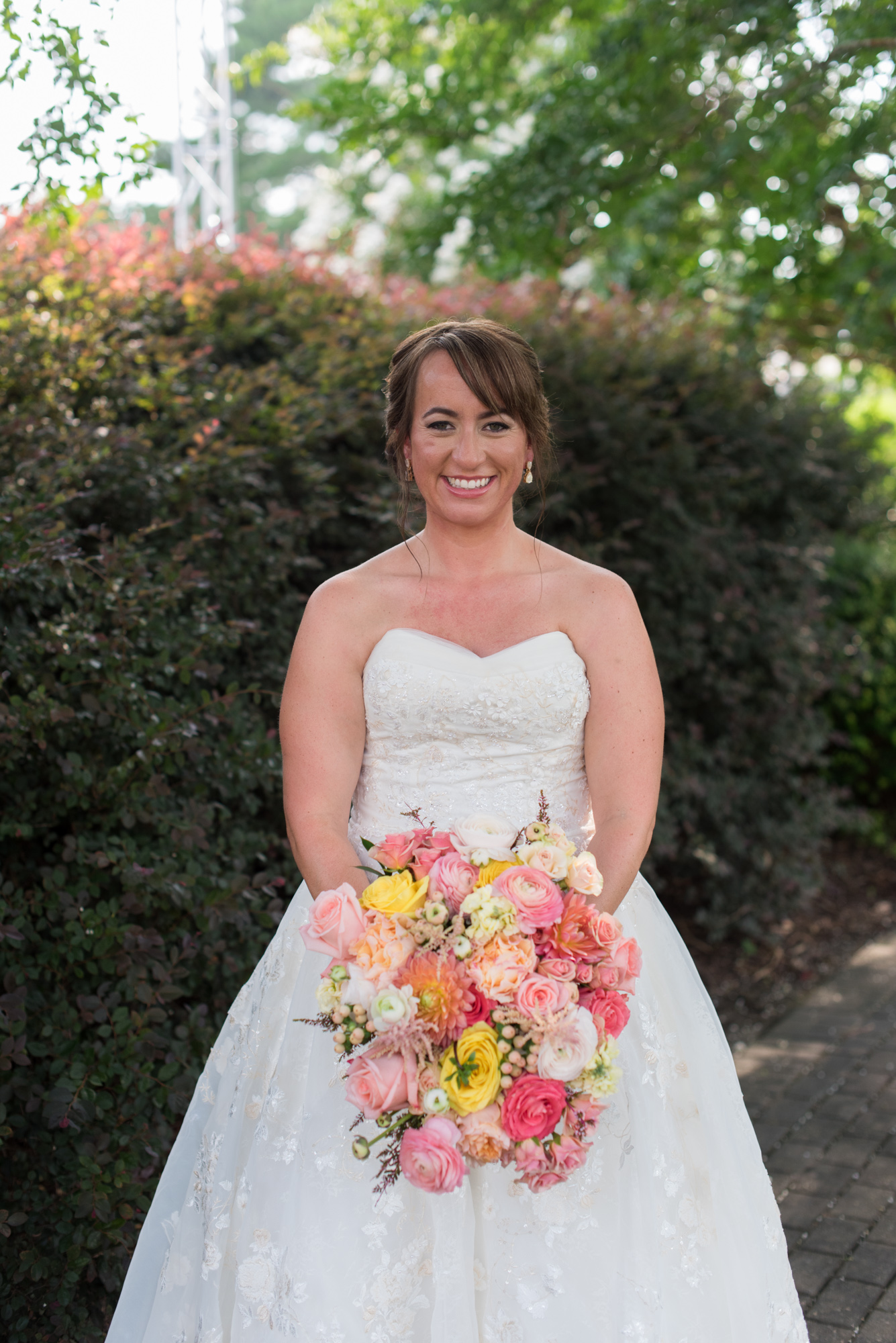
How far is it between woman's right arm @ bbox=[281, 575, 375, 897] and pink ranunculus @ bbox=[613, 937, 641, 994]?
61cm

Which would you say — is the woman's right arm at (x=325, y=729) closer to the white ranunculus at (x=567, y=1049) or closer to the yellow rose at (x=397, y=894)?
the yellow rose at (x=397, y=894)

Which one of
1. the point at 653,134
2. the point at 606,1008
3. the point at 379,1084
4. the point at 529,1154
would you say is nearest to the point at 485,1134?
the point at 529,1154

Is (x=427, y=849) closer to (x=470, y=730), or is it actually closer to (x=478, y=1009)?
(x=478, y=1009)

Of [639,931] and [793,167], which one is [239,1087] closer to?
[639,931]

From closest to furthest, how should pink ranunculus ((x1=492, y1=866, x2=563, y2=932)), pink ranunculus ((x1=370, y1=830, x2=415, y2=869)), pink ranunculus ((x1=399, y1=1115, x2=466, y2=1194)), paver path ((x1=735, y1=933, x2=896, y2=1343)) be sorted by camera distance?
1. pink ranunculus ((x1=399, y1=1115, x2=466, y2=1194))
2. pink ranunculus ((x1=492, y1=866, x2=563, y2=932))
3. pink ranunculus ((x1=370, y1=830, x2=415, y2=869))
4. paver path ((x1=735, y1=933, x2=896, y2=1343))

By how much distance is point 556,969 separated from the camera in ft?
6.17

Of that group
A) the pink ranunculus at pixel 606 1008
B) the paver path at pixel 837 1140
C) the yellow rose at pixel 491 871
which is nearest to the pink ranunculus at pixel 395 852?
the yellow rose at pixel 491 871

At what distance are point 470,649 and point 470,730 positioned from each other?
0.58ft

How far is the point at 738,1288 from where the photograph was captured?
227 centimetres

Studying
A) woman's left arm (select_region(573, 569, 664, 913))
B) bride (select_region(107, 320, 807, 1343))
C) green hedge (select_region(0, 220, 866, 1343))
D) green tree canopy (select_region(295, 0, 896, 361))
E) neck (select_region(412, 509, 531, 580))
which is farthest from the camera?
green tree canopy (select_region(295, 0, 896, 361))

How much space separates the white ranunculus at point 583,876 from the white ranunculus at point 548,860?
11 mm

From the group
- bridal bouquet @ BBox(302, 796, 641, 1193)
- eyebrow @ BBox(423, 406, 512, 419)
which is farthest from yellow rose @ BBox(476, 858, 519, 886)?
eyebrow @ BBox(423, 406, 512, 419)

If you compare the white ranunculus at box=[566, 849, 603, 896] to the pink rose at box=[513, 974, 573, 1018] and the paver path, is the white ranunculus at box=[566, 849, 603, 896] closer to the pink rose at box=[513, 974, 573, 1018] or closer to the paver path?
the pink rose at box=[513, 974, 573, 1018]

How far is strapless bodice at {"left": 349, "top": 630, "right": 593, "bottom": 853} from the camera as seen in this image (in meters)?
2.47
